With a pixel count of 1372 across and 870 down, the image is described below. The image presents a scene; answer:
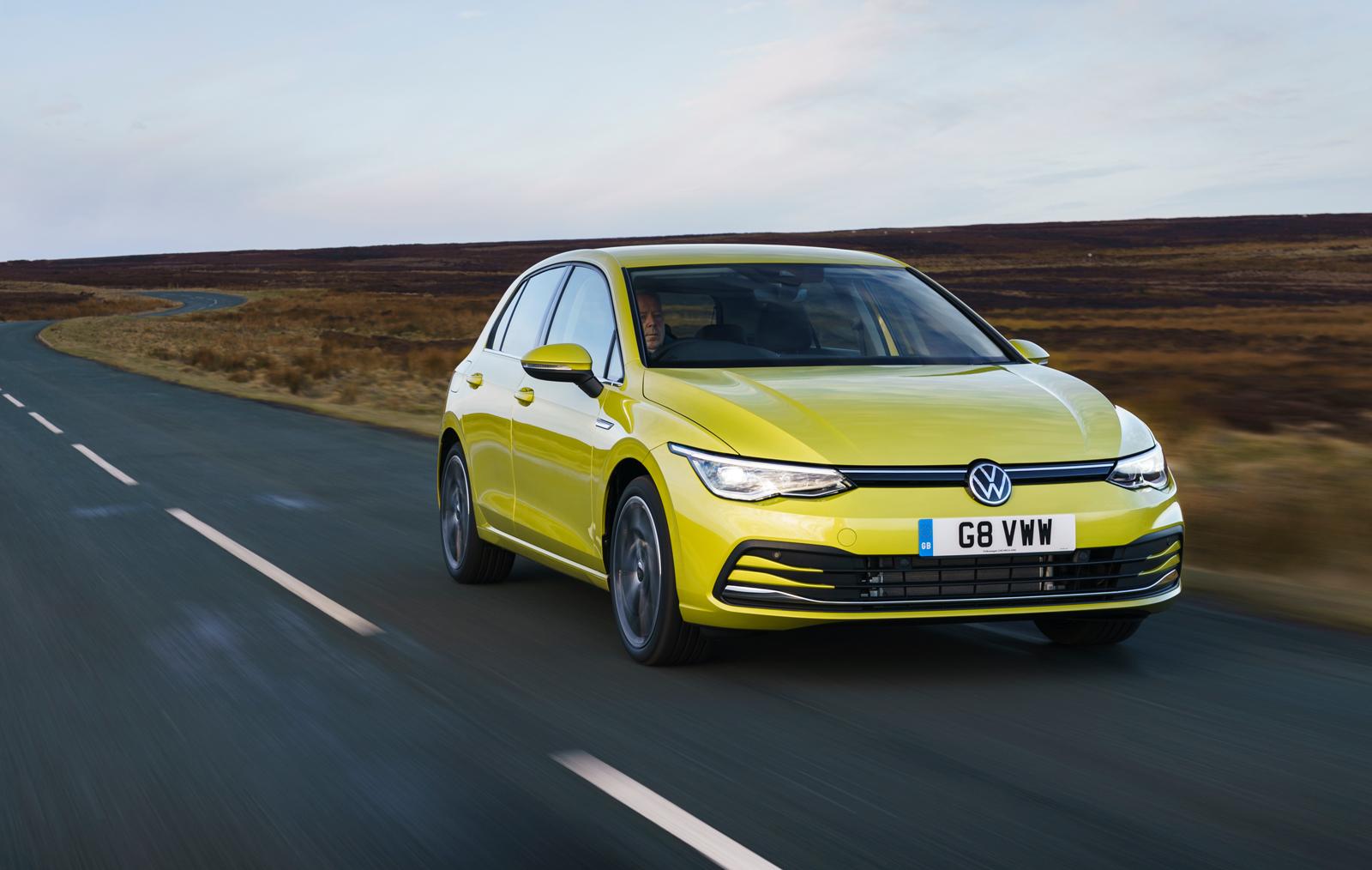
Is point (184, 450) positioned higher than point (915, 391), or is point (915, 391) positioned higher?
point (915, 391)

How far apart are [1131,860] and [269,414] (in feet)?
64.4

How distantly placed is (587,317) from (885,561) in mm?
2331

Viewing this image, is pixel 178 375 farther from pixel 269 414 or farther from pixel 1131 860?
pixel 1131 860

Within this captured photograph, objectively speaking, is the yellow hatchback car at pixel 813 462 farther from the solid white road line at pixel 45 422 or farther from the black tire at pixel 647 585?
the solid white road line at pixel 45 422

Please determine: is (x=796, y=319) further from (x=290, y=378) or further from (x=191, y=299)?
(x=191, y=299)

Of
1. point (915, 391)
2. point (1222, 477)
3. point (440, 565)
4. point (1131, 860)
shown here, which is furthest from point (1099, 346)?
point (1131, 860)

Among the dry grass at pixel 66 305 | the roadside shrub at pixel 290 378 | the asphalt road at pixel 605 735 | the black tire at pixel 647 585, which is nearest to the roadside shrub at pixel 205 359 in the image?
the roadside shrub at pixel 290 378

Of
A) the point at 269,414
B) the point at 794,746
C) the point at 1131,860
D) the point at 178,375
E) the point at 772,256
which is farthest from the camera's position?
the point at 178,375

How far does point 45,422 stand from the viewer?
814 inches

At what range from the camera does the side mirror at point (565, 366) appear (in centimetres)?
682

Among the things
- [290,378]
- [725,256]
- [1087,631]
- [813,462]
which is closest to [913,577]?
[813,462]

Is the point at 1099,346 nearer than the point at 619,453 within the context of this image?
No

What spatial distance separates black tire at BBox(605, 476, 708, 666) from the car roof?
4.51ft

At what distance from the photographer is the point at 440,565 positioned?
31.0ft
